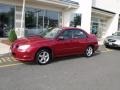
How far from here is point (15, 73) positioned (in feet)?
23.8

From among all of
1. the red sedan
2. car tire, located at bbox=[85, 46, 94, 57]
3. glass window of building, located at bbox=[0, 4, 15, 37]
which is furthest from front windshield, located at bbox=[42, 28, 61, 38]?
glass window of building, located at bbox=[0, 4, 15, 37]

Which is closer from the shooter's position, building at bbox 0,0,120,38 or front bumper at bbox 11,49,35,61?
front bumper at bbox 11,49,35,61

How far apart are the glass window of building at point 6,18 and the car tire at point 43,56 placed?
8.54m

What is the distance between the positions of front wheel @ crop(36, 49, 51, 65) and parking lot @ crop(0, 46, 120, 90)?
250mm

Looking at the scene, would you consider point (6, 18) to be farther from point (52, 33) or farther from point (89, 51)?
point (89, 51)

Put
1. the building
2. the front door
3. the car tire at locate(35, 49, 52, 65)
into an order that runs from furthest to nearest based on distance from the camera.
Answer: the building < the front door < the car tire at locate(35, 49, 52, 65)

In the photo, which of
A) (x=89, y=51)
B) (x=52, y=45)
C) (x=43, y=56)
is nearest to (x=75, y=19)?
(x=89, y=51)

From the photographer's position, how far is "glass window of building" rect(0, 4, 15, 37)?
1623 cm

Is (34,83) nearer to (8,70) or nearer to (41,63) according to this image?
(8,70)

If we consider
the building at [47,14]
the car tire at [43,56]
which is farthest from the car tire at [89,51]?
the building at [47,14]

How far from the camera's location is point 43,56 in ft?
28.6

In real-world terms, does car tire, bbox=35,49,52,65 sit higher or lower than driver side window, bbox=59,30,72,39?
lower

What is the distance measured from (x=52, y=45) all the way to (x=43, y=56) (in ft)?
1.99

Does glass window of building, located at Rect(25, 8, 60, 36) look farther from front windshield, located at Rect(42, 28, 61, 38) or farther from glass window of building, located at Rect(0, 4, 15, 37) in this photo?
front windshield, located at Rect(42, 28, 61, 38)
